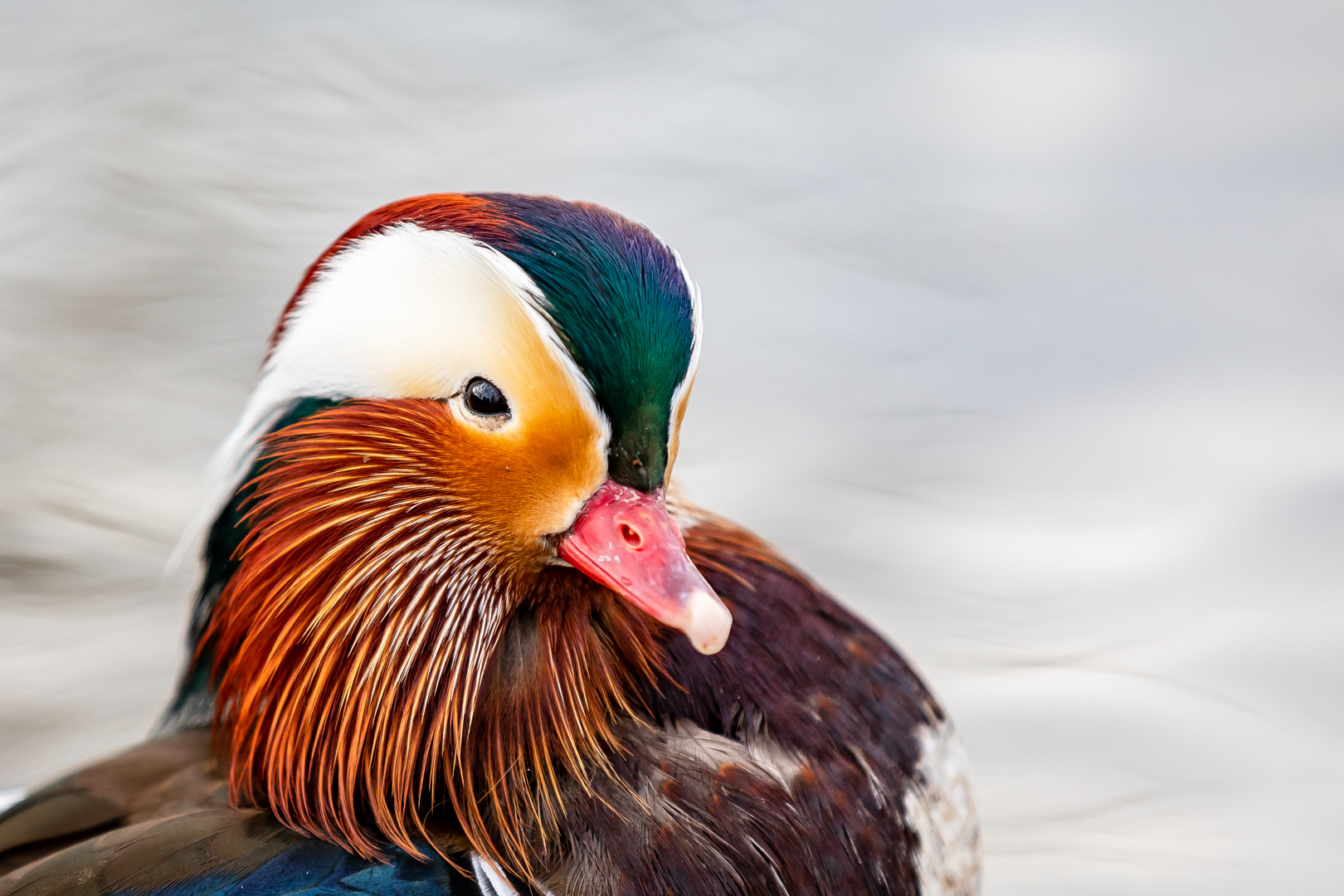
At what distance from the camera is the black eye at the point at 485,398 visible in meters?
0.75

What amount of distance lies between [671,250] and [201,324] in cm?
127

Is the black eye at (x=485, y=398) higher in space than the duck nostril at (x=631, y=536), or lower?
higher

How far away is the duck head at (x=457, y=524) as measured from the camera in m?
0.74

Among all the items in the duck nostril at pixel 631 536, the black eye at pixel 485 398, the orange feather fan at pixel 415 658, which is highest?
the black eye at pixel 485 398

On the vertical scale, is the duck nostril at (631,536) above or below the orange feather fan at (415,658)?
above

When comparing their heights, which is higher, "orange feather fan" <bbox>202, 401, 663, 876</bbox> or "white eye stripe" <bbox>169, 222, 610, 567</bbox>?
"white eye stripe" <bbox>169, 222, 610, 567</bbox>

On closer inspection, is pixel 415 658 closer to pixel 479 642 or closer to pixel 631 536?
pixel 479 642

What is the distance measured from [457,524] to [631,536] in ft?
0.39

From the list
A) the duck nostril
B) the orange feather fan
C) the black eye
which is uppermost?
the black eye

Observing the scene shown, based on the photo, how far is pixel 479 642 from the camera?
0.80 metres

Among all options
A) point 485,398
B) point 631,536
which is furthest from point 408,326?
point 631,536

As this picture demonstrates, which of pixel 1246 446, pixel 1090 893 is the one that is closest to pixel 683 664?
pixel 1090 893

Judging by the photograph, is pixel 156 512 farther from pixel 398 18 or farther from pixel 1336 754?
pixel 1336 754

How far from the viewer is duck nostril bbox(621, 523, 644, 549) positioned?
0.74 metres
